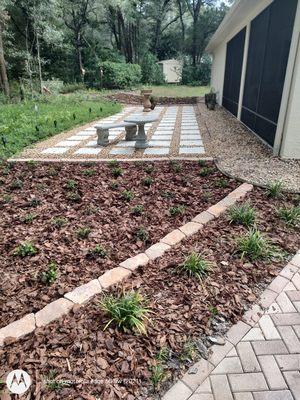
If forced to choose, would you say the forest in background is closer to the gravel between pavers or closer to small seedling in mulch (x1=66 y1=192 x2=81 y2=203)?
the gravel between pavers

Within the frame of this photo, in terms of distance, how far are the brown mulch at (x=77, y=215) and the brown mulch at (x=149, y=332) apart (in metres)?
0.34

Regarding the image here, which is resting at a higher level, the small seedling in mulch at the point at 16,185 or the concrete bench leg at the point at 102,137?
the concrete bench leg at the point at 102,137

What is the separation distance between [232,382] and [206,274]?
80 centimetres

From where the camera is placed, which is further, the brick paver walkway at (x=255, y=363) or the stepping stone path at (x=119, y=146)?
the stepping stone path at (x=119, y=146)

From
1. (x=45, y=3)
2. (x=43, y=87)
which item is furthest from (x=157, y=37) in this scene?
(x=43, y=87)

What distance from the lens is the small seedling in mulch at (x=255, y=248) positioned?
2369 millimetres

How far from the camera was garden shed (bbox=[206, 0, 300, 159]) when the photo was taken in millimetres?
4301

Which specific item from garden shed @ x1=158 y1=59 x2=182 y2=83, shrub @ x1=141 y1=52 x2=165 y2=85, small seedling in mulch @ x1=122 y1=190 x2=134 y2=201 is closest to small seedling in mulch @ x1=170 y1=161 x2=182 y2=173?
small seedling in mulch @ x1=122 y1=190 x2=134 y2=201

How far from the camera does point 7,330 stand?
1717 millimetres

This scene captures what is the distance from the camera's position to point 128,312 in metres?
1.75

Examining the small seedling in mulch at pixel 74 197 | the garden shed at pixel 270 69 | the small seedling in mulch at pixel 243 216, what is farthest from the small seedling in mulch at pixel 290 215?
the small seedling in mulch at pixel 74 197

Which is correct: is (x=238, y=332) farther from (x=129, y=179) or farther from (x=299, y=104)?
(x=299, y=104)

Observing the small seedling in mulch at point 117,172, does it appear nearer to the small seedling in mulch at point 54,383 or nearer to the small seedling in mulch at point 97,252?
the small seedling in mulch at point 97,252

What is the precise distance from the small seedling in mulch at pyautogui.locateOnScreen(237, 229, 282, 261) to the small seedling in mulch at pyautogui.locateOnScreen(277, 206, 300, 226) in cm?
52
